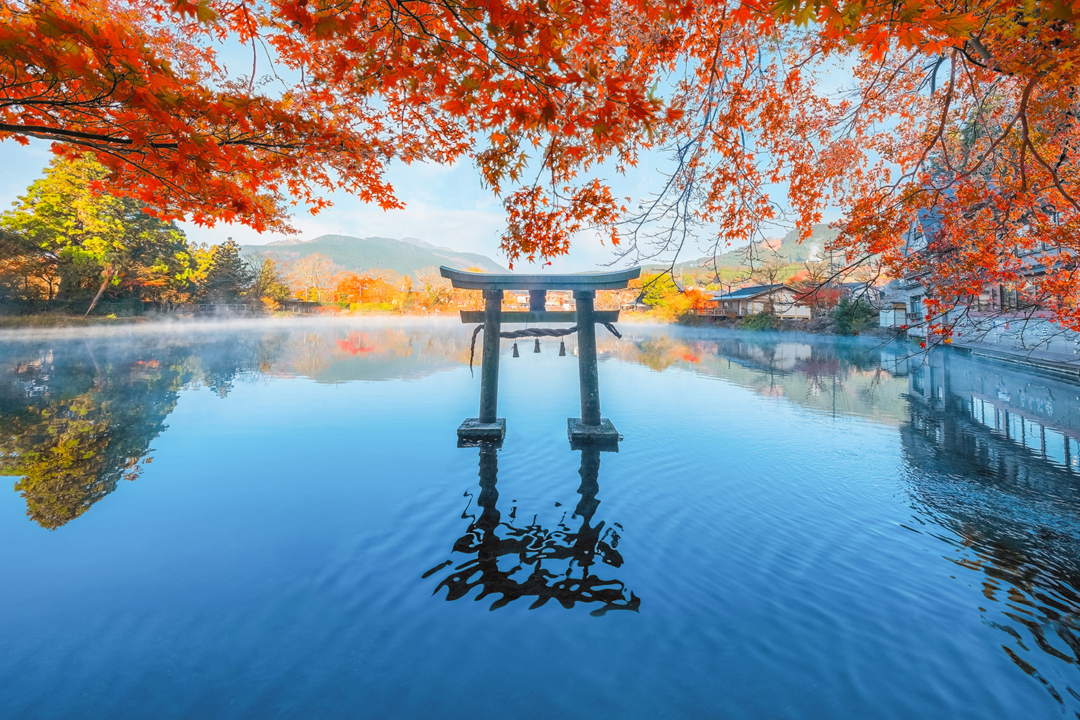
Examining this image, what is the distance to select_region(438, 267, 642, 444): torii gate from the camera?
7.71 metres

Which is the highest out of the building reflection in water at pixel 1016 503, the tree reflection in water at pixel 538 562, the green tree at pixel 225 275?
the green tree at pixel 225 275

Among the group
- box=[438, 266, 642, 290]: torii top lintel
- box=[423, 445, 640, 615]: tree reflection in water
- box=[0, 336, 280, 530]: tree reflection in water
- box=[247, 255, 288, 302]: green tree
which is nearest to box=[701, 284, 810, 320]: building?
box=[438, 266, 642, 290]: torii top lintel

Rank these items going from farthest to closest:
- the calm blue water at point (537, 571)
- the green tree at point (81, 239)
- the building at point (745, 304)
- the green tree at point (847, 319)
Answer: the building at point (745, 304) → the green tree at point (847, 319) → the green tree at point (81, 239) → the calm blue water at point (537, 571)

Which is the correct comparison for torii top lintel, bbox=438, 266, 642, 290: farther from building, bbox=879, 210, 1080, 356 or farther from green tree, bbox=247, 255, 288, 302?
green tree, bbox=247, 255, 288, 302

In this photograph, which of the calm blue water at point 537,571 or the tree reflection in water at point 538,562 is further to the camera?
the tree reflection in water at point 538,562

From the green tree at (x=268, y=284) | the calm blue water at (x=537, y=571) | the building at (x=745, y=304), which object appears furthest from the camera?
the green tree at (x=268, y=284)

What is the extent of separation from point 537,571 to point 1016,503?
6520 mm

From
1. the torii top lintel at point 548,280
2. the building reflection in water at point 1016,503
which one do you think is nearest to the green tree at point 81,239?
the torii top lintel at point 548,280

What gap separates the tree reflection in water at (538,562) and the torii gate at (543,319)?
8.60ft

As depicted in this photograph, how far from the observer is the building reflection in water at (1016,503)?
330 centimetres

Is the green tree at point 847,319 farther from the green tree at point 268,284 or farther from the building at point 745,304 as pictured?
the green tree at point 268,284

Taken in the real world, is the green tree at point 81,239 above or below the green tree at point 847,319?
above

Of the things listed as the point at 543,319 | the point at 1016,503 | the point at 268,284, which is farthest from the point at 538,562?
the point at 268,284

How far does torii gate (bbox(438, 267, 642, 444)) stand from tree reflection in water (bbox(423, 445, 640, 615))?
2.62 metres
